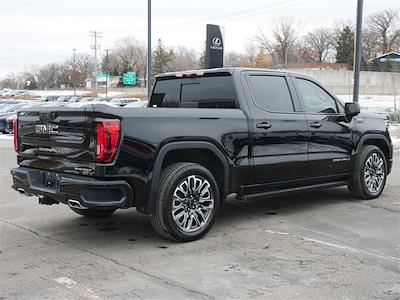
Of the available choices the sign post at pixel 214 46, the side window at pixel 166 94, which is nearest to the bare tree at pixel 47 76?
the sign post at pixel 214 46

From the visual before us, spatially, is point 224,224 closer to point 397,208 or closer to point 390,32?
point 397,208

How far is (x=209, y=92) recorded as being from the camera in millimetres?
6469

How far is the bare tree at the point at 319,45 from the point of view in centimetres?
11375

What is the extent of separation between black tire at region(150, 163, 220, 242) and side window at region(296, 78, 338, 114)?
205 cm

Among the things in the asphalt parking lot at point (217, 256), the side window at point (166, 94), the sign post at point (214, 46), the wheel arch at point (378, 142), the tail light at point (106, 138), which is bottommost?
the asphalt parking lot at point (217, 256)

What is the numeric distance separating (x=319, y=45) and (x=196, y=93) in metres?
114

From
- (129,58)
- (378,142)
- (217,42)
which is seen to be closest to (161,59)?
(129,58)

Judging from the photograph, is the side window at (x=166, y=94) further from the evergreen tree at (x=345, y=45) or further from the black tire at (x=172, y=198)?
the evergreen tree at (x=345, y=45)

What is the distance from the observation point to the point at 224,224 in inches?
251

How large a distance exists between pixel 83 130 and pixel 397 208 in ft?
15.1

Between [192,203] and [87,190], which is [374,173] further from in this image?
[87,190]

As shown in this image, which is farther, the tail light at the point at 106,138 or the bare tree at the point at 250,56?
the bare tree at the point at 250,56

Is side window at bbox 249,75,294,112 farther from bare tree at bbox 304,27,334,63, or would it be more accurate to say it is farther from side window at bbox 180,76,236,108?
bare tree at bbox 304,27,334,63

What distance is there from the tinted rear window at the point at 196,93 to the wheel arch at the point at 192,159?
73 cm
